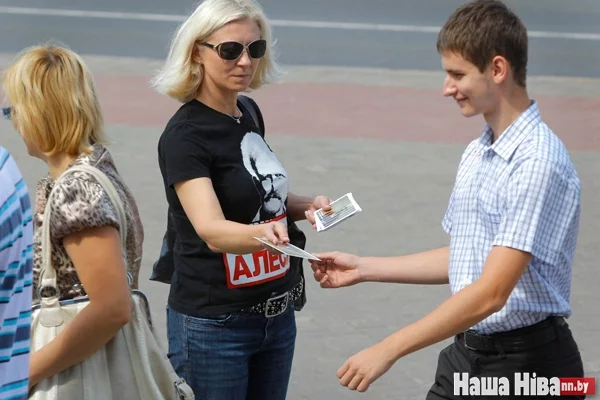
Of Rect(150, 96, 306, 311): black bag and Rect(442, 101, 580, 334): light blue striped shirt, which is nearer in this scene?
Rect(442, 101, 580, 334): light blue striped shirt

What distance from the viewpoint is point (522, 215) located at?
281 centimetres

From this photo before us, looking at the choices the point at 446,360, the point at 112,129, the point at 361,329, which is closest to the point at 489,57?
the point at 446,360

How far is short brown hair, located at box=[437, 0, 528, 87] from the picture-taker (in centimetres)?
294

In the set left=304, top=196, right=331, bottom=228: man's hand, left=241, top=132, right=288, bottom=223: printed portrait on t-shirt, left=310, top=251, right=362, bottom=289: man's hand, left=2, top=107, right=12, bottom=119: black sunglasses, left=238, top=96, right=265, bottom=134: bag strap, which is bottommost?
left=310, top=251, right=362, bottom=289: man's hand

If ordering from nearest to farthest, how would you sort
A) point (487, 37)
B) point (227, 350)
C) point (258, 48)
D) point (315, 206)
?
1. point (487, 37)
2. point (227, 350)
3. point (258, 48)
4. point (315, 206)

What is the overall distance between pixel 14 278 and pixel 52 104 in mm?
998

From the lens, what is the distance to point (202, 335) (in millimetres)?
3400

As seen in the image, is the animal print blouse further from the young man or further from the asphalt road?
the asphalt road

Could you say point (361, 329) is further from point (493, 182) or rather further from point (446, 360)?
point (493, 182)

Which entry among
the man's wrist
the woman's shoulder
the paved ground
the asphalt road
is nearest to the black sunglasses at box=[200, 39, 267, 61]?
the woman's shoulder

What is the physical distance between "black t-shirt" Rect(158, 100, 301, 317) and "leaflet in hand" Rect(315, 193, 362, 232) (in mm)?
160

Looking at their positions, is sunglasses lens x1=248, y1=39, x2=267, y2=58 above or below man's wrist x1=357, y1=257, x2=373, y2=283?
above

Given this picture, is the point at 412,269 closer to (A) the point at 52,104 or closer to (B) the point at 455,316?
(B) the point at 455,316

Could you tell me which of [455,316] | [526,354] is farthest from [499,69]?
[526,354]
